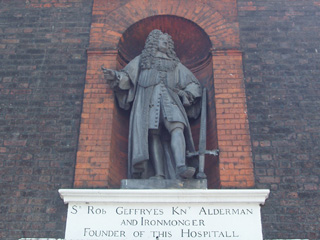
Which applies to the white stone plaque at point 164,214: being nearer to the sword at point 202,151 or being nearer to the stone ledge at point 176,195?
the stone ledge at point 176,195

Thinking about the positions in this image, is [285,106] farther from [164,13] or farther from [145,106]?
[164,13]

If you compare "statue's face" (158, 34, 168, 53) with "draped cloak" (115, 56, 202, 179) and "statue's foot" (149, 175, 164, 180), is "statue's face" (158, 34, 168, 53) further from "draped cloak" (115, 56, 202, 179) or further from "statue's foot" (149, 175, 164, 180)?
"statue's foot" (149, 175, 164, 180)

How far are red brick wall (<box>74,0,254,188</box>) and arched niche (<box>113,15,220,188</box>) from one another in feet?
0.08

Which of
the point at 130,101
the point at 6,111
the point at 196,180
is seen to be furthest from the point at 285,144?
the point at 6,111

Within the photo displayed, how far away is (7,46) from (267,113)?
15.1ft

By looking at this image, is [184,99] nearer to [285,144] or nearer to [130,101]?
[130,101]

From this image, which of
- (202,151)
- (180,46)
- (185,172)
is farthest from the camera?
(180,46)

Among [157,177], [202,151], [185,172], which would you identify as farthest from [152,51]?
[185,172]

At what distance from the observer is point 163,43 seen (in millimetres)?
8109

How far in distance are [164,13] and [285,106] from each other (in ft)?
9.02

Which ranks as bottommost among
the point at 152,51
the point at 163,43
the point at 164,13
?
the point at 152,51

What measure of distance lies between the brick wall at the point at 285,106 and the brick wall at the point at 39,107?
285 cm

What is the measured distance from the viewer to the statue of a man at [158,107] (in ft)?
23.6

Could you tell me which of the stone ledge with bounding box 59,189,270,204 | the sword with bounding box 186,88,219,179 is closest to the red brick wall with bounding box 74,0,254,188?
the sword with bounding box 186,88,219,179
